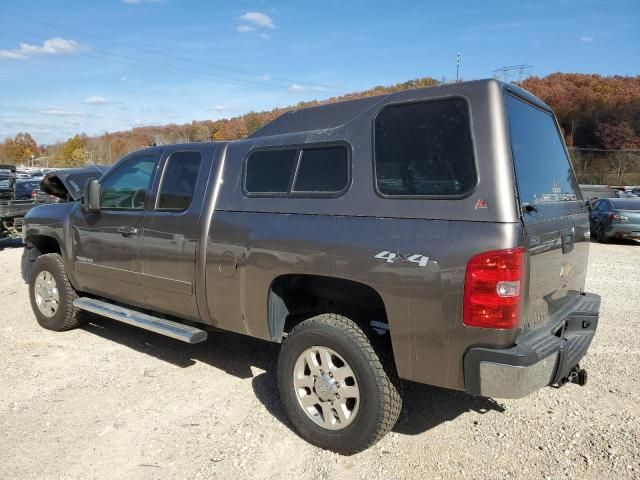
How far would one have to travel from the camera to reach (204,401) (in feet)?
13.3

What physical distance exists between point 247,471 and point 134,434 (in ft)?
3.10

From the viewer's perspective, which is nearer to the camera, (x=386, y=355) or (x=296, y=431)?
(x=386, y=355)

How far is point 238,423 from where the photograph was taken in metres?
3.70

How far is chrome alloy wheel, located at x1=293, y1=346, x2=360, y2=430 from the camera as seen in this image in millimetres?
3184

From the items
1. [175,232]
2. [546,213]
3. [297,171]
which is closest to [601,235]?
[546,213]

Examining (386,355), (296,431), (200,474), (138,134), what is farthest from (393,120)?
(138,134)

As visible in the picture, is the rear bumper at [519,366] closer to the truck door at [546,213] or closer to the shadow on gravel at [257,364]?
the truck door at [546,213]

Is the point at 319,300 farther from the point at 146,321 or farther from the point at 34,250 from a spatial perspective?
the point at 34,250

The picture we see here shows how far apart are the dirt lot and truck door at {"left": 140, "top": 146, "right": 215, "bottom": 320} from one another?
0.77m

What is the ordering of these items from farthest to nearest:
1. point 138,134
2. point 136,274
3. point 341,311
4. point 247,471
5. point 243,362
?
point 138,134 < point 243,362 < point 136,274 < point 341,311 < point 247,471

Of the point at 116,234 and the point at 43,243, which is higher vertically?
the point at 116,234

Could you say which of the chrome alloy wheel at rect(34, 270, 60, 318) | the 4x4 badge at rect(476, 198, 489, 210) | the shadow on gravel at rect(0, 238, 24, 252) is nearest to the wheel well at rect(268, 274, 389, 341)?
the 4x4 badge at rect(476, 198, 489, 210)

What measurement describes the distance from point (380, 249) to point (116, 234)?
2.86 m

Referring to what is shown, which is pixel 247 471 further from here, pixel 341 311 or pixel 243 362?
pixel 243 362
